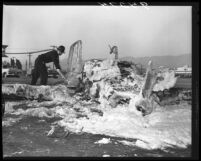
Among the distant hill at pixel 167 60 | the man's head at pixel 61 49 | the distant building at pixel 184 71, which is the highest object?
the man's head at pixel 61 49

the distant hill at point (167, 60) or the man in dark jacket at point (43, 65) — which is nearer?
the distant hill at point (167, 60)

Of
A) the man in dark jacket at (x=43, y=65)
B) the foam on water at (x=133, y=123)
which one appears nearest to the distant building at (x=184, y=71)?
the foam on water at (x=133, y=123)

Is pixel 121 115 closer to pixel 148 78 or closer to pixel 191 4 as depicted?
pixel 148 78

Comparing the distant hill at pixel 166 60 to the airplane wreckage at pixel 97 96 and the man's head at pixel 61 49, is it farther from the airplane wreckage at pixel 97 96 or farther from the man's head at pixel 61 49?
the man's head at pixel 61 49

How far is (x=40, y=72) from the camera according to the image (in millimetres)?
2076

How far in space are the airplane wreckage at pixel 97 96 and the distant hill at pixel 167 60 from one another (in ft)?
0.16

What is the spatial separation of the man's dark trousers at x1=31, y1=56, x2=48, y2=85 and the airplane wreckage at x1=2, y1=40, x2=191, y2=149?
6 centimetres

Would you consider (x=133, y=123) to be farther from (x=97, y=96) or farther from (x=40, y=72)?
(x=40, y=72)

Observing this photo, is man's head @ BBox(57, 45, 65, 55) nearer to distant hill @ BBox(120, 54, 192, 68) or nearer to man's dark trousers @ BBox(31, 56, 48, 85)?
man's dark trousers @ BBox(31, 56, 48, 85)

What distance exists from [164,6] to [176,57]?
1.41 feet

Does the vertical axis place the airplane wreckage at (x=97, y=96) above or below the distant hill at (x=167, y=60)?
below

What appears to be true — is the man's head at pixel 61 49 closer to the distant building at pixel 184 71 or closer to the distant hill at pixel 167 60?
the distant hill at pixel 167 60

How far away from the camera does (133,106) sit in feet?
6.61

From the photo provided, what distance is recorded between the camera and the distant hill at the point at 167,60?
1.95 meters
